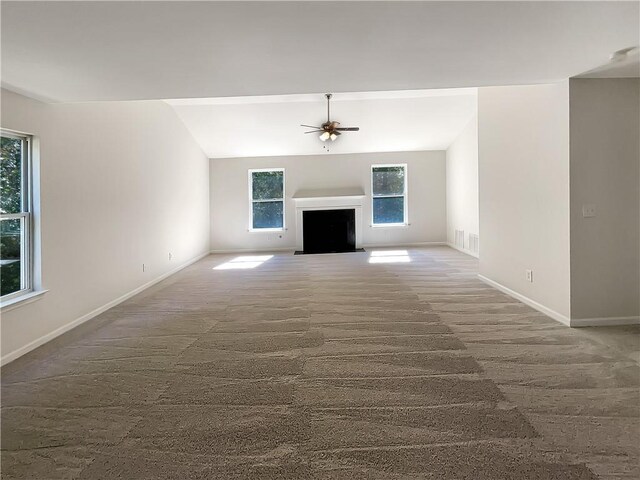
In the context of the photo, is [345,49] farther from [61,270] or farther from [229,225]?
[229,225]

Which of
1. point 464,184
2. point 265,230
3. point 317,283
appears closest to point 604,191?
point 317,283

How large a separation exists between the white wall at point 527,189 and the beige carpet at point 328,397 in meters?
0.45

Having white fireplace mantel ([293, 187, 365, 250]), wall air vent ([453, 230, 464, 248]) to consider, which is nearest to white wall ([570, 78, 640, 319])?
wall air vent ([453, 230, 464, 248])

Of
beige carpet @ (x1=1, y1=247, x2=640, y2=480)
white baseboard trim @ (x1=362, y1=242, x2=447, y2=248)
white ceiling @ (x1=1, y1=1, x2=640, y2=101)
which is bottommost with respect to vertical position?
beige carpet @ (x1=1, y1=247, x2=640, y2=480)

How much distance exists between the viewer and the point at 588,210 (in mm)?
3736

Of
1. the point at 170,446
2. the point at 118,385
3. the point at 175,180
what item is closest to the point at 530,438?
the point at 170,446

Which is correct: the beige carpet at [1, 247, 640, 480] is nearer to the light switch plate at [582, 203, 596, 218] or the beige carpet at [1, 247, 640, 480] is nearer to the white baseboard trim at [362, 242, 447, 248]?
the light switch plate at [582, 203, 596, 218]

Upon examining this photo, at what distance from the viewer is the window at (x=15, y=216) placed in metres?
3.45

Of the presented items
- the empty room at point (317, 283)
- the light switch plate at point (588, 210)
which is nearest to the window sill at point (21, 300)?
the empty room at point (317, 283)

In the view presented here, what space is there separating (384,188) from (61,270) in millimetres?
7835

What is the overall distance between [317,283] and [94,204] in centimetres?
310

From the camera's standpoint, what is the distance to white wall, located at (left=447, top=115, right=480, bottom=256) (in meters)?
8.30

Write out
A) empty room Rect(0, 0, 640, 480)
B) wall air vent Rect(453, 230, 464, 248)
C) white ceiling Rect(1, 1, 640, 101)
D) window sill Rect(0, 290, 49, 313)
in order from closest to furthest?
empty room Rect(0, 0, 640, 480) < white ceiling Rect(1, 1, 640, 101) < window sill Rect(0, 290, 49, 313) < wall air vent Rect(453, 230, 464, 248)

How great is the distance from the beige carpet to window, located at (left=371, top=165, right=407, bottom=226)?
6011 millimetres
